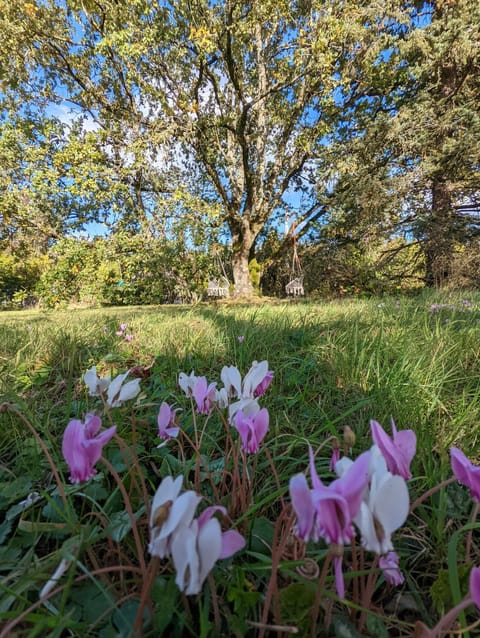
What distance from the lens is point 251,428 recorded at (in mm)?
598

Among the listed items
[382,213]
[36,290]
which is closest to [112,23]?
[36,290]

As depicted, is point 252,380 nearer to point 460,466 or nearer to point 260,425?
point 260,425

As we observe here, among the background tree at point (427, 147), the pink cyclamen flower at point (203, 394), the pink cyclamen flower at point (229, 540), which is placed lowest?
the pink cyclamen flower at point (229, 540)

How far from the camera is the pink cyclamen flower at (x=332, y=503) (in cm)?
33

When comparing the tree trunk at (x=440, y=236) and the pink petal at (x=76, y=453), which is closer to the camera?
the pink petal at (x=76, y=453)

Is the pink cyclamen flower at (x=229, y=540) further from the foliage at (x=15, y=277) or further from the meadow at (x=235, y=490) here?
the foliage at (x=15, y=277)

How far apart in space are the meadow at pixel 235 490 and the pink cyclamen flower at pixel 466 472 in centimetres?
3

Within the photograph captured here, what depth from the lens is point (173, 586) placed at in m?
0.53

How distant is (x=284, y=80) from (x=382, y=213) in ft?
16.8

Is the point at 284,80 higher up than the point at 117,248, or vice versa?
the point at 284,80

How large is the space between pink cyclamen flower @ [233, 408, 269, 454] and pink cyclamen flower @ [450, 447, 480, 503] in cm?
29

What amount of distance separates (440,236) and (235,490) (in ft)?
29.0

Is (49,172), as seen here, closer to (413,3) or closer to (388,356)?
(388,356)

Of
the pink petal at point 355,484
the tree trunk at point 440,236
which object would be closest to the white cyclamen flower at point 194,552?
the pink petal at point 355,484
